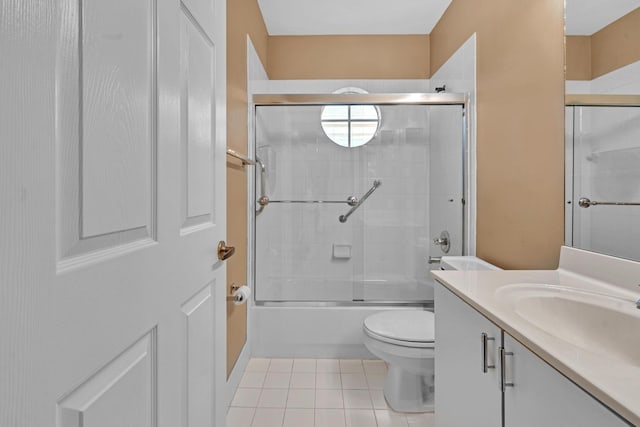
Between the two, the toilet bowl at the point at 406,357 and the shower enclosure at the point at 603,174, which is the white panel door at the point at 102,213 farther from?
the shower enclosure at the point at 603,174

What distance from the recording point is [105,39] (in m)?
0.52

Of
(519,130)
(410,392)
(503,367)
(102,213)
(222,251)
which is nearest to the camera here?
(102,213)

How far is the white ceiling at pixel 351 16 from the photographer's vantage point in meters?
2.47

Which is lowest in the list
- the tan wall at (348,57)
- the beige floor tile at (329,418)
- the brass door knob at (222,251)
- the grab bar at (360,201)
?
the beige floor tile at (329,418)

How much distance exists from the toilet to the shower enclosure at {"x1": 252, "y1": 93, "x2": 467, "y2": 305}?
1.78 ft

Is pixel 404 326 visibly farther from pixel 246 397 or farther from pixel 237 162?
pixel 237 162

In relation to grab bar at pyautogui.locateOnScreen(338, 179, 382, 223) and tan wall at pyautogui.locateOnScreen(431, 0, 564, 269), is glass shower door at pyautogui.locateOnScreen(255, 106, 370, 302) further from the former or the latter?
tan wall at pyautogui.locateOnScreen(431, 0, 564, 269)

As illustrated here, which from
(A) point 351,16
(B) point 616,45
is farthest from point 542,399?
(A) point 351,16

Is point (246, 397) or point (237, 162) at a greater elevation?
point (237, 162)

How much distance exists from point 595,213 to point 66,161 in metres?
1.47

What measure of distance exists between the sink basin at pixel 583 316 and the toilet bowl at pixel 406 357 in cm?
72

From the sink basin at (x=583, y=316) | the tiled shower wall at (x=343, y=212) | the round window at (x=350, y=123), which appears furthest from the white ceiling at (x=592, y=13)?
the round window at (x=350, y=123)

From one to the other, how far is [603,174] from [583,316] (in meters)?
0.51

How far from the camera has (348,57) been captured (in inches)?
117
